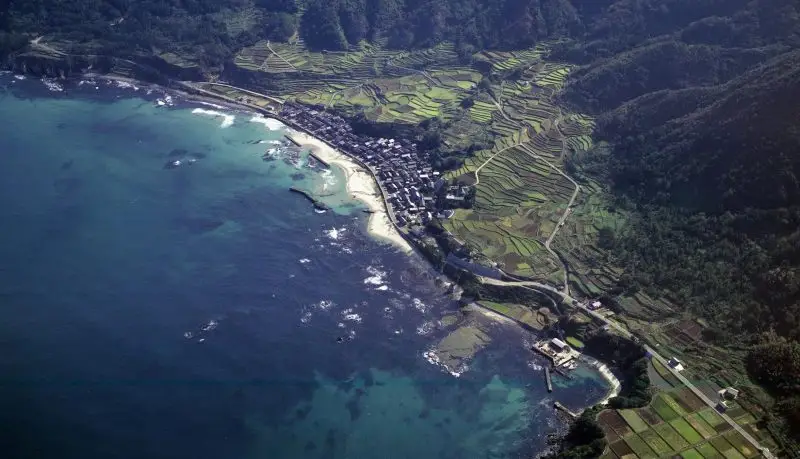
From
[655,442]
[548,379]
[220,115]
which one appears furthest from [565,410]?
[220,115]

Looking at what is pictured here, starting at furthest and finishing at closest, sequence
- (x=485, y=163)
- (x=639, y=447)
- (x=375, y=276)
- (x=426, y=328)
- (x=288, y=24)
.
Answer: (x=288, y=24), (x=485, y=163), (x=375, y=276), (x=426, y=328), (x=639, y=447)

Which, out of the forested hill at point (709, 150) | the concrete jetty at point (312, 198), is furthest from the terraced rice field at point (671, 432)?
the concrete jetty at point (312, 198)

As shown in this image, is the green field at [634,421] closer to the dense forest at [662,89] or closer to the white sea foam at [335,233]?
the dense forest at [662,89]

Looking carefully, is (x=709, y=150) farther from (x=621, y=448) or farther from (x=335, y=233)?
(x=335, y=233)

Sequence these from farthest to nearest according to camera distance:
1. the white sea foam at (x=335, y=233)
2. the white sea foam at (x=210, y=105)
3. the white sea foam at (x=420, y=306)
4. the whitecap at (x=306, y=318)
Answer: the white sea foam at (x=210, y=105) → the white sea foam at (x=335, y=233) → the white sea foam at (x=420, y=306) → the whitecap at (x=306, y=318)

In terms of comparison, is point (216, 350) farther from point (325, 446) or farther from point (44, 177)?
point (44, 177)

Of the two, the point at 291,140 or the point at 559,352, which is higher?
the point at 291,140

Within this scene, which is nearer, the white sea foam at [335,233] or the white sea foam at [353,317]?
the white sea foam at [353,317]
